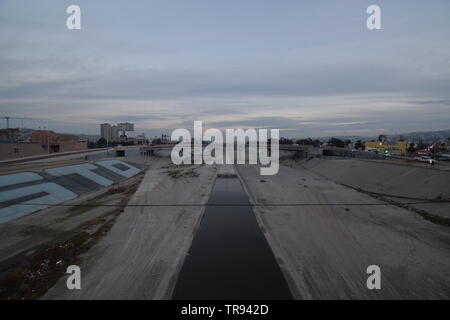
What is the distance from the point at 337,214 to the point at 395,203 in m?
8.13

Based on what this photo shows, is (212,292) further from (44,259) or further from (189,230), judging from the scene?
(44,259)

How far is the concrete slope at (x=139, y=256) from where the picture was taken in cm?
883

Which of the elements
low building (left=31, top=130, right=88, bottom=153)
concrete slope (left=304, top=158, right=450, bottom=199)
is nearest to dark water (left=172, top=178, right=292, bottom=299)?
concrete slope (left=304, top=158, right=450, bottom=199)

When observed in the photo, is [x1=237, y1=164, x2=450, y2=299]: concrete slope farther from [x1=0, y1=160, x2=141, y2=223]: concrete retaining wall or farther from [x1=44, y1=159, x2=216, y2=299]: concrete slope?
[x1=0, y1=160, x2=141, y2=223]: concrete retaining wall

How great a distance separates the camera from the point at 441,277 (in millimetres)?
9820

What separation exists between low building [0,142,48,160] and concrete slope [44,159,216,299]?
39563 millimetres

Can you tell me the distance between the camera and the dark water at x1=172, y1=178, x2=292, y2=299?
9.23 m

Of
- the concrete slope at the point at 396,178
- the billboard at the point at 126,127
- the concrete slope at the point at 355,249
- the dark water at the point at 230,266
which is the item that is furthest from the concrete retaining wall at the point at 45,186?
the billboard at the point at 126,127

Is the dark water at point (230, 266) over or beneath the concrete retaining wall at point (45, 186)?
beneath

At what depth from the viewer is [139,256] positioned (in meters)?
11.5

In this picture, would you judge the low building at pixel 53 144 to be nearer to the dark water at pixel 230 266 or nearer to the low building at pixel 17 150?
the low building at pixel 17 150

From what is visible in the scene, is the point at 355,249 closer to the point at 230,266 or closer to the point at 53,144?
the point at 230,266

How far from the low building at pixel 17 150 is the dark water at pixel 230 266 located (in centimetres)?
4592
